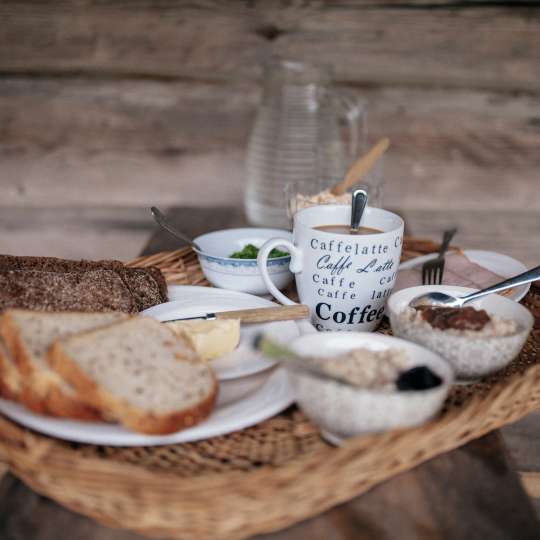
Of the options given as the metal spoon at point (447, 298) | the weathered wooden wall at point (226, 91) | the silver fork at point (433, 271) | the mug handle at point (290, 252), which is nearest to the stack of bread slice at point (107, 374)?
the mug handle at point (290, 252)

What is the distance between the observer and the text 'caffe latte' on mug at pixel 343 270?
994 millimetres

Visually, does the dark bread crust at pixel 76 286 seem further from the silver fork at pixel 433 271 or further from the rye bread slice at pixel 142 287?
the silver fork at pixel 433 271

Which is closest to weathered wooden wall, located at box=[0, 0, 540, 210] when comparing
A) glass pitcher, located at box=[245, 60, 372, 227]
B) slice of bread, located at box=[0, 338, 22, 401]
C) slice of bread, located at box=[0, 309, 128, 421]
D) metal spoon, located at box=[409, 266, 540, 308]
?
glass pitcher, located at box=[245, 60, 372, 227]

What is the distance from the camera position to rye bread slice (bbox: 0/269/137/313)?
3.26ft


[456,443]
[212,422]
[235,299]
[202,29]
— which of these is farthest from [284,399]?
[202,29]

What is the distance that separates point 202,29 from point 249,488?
1.81m

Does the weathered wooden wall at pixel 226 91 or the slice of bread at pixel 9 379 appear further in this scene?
the weathered wooden wall at pixel 226 91

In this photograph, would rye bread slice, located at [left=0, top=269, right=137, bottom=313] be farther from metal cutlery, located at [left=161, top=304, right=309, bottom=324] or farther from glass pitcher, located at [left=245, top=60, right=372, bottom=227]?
glass pitcher, located at [left=245, top=60, right=372, bottom=227]

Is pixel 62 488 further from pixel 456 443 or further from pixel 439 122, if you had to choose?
pixel 439 122

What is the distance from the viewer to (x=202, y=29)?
2.16 m

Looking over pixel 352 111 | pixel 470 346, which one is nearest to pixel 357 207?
pixel 470 346

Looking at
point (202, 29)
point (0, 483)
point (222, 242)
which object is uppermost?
point (202, 29)

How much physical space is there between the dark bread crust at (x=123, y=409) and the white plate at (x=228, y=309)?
110 mm

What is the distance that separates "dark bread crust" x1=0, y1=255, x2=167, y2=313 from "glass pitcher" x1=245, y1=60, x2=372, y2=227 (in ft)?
2.28
